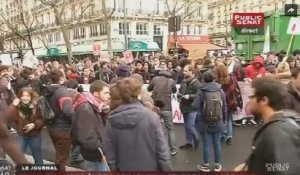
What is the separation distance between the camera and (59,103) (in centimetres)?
650

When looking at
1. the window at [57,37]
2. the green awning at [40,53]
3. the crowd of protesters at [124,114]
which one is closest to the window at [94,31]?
the green awning at [40,53]

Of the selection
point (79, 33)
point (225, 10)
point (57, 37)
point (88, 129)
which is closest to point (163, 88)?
point (88, 129)

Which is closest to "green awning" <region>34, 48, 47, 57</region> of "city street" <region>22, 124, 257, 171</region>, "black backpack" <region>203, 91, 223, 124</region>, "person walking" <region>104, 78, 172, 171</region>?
"city street" <region>22, 124, 257, 171</region>

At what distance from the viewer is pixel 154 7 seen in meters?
74.3

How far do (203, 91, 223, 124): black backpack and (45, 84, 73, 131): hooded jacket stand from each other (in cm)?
209

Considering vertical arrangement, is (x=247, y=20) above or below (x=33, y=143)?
above

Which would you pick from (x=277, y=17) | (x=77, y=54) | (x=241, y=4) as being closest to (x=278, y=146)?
(x=277, y=17)

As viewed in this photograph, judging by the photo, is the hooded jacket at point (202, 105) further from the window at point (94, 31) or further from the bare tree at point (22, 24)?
the window at point (94, 31)

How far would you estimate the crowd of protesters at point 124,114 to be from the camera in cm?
421

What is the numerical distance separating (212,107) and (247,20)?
11311 millimetres

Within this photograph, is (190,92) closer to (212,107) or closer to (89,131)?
(212,107)

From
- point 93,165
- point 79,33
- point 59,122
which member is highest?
point 79,33

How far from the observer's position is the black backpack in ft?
23.6

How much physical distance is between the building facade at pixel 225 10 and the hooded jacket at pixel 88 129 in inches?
3420
